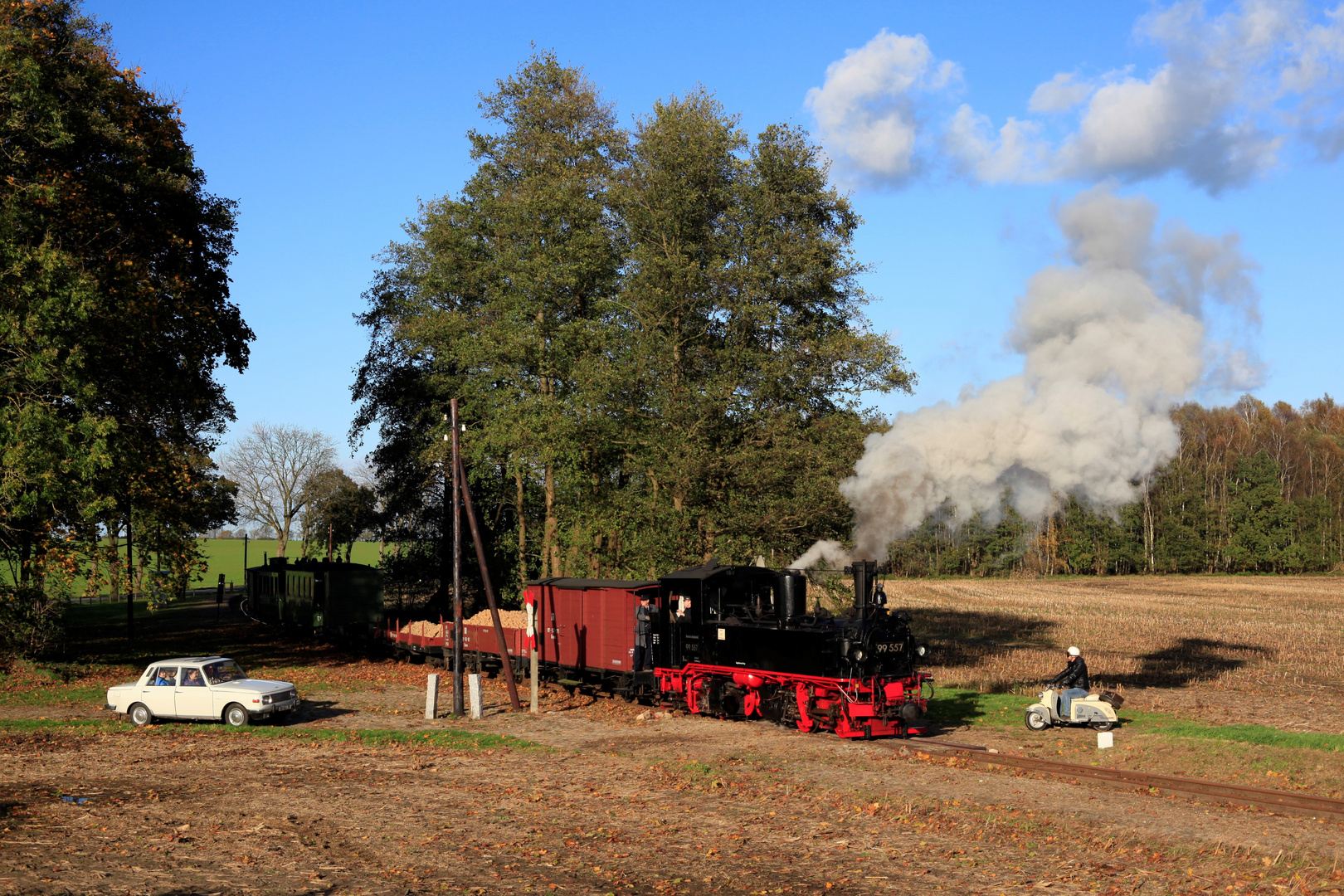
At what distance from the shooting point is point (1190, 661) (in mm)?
31766

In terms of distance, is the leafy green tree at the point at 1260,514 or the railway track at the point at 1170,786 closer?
the railway track at the point at 1170,786

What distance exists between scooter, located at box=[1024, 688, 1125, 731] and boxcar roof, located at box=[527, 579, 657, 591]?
927 cm

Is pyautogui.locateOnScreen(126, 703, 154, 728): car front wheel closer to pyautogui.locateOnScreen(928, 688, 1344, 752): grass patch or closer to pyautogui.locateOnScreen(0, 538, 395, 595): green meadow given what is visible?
pyautogui.locateOnScreen(928, 688, 1344, 752): grass patch

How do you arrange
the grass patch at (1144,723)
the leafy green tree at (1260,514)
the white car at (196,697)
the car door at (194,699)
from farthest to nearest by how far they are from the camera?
the leafy green tree at (1260,514) < the car door at (194,699) < the white car at (196,697) < the grass patch at (1144,723)

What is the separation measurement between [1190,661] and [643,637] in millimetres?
19852

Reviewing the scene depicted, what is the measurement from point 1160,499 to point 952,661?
56918 millimetres

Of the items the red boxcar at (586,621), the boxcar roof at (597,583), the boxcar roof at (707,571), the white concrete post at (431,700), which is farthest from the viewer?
the boxcar roof at (597,583)

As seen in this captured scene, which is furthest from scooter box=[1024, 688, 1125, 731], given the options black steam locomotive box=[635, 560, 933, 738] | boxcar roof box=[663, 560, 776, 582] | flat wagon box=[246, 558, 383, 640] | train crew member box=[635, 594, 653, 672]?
flat wagon box=[246, 558, 383, 640]

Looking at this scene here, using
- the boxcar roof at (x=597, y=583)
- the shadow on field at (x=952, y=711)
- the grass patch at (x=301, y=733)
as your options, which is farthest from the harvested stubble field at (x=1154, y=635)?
the grass patch at (x=301, y=733)

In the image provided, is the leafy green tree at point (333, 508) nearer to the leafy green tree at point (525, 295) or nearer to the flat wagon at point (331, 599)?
the flat wagon at point (331, 599)

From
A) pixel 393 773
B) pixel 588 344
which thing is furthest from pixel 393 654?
pixel 393 773

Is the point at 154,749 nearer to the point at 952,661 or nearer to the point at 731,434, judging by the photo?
the point at 731,434

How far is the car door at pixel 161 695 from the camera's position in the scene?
20.7m

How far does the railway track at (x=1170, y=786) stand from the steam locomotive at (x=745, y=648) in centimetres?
194
